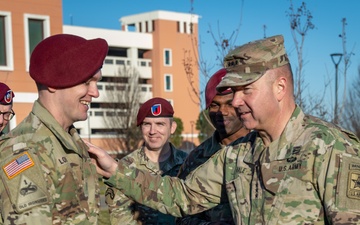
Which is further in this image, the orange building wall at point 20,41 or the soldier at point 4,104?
the orange building wall at point 20,41

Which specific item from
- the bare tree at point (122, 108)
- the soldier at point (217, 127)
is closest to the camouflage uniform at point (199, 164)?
the soldier at point (217, 127)

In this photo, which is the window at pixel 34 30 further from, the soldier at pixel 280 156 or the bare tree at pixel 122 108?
the soldier at pixel 280 156

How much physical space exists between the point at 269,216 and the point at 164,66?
175ft

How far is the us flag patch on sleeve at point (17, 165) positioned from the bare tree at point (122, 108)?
94.9ft

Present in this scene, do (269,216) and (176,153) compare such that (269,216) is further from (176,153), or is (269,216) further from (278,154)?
(176,153)

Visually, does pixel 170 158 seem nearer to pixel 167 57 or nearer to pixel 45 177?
pixel 45 177

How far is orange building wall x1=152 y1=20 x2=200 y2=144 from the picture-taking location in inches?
2188

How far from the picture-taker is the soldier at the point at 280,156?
2973 millimetres

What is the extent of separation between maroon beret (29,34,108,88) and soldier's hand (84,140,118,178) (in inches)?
26.2

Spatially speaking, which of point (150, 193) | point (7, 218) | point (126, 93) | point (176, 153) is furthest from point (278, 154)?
point (126, 93)

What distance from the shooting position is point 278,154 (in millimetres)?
3232

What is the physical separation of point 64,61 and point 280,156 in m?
1.25

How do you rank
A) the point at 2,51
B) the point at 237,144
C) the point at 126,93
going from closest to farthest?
the point at 237,144 → the point at 2,51 → the point at 126,93

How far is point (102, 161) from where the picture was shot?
3701mm
